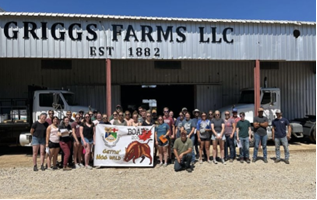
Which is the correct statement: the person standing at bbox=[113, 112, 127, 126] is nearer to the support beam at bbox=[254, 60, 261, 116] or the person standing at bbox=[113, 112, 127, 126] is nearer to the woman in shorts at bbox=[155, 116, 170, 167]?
the woman in shorts at bbox=[155, 116, 170, 167]

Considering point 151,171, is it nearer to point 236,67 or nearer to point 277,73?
point 236,67

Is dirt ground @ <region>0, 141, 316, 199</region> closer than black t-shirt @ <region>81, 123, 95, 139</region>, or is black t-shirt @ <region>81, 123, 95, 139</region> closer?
dirt ground @ <region>0, 141, 316, 199</region>

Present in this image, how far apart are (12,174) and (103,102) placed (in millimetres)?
7242

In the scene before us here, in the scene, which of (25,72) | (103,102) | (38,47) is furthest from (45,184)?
(25,72)

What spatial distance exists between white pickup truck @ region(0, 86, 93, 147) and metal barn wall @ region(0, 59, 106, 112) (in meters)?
3.50

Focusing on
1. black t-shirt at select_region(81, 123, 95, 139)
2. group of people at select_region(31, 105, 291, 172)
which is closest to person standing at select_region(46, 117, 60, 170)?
group of people at select_region(31, 105, 291, 172)

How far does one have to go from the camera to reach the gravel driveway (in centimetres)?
521

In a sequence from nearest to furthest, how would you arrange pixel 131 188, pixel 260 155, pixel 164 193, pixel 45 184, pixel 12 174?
pixel 164 193
pixel 131 188
pixel 45 184
pixel 12 174
pixel 260 155

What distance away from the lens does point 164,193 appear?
17.3ft

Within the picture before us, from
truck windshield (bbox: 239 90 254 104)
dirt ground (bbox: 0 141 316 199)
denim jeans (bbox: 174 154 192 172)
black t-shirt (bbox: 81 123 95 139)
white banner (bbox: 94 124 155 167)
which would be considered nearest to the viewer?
dirt ground (bbox: 0 141 316 199)

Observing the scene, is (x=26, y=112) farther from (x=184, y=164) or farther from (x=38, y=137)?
(x=184, y=164)

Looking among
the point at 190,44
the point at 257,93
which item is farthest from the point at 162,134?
the point at 257,93

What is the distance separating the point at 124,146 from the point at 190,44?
17.4 ft

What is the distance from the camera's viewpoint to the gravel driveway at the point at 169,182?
17.1 ft
